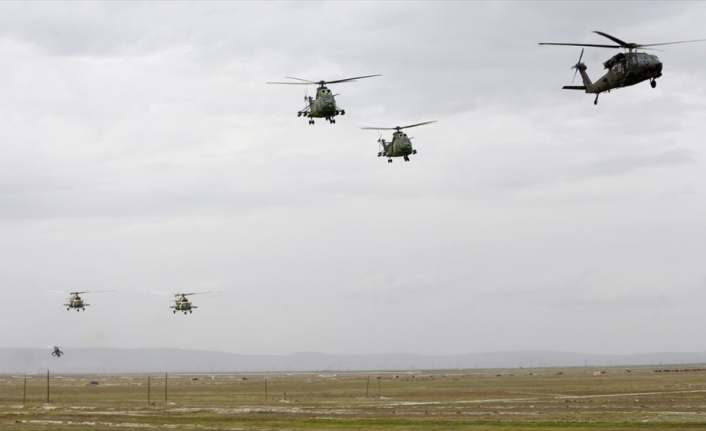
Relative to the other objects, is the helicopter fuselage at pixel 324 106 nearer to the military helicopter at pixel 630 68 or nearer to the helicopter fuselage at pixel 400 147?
the helicopter fuselage at pixel 400 147

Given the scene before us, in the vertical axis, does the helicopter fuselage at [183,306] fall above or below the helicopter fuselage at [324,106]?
below

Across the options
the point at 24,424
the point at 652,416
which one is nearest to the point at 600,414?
the point at 652,416

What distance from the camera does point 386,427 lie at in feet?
195

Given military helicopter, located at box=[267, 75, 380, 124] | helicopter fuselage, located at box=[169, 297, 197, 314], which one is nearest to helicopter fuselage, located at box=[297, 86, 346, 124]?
military helicopter, located at box=[267, 75, 380, 124]

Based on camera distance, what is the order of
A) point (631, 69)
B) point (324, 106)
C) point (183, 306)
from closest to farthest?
point (631, 69), point (324, 106), point (183, 306)

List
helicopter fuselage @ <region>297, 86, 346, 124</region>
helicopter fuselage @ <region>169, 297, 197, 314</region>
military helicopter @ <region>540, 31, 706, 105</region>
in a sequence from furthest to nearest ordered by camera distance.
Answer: helicopter fuselage @ <region>169, 297, 197, 314</region>
helicopter fuselage @ <region>297, 86, 346, 124</region>
military helicopter @ <region>540, 31, 706, 105</region>

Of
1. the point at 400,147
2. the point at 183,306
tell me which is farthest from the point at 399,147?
the point at 183,306

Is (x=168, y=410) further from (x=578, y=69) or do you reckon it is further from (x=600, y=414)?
(x=578, y=69)

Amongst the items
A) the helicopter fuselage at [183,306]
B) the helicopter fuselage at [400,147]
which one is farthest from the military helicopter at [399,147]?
the helicopter fuselage at [183,306]

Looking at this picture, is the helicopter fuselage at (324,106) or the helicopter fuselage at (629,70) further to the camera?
the helicopter fuselage at (324,106)

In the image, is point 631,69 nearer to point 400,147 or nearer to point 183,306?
point 400,147

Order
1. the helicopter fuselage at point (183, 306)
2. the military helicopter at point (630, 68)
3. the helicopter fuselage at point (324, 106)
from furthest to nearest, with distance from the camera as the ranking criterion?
the helicopter fuselage at point (183, 306) < the helicopter fuselage at point (324, 106) < the military helicopter at point (630, 68)

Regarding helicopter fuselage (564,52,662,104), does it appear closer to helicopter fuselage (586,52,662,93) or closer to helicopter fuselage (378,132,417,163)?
helicopter fuselage (586,52,662,93)

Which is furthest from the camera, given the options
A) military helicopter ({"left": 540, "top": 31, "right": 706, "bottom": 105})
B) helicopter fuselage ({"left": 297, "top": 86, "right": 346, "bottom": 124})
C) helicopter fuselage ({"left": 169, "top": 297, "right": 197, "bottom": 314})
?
helicopter fuselage ({"left": 169, "top": 297, "right": 197, "bottom": 314})
